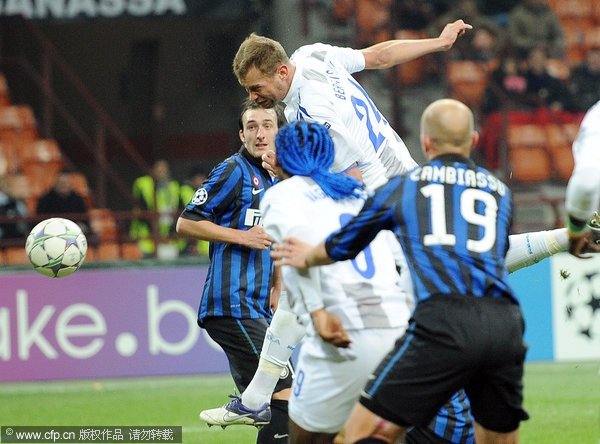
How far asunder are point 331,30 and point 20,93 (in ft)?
16.4

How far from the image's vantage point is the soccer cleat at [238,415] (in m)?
6.39

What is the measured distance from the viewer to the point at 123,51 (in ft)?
63.4

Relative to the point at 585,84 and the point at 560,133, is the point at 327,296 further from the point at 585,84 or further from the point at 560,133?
the point at 585,84

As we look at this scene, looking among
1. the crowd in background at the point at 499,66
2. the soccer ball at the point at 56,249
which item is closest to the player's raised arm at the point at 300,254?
the soccer ball at the point at 56,249

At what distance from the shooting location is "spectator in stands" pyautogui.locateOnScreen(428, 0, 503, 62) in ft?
55.6

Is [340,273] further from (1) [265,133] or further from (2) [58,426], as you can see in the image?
(2) [58,426]

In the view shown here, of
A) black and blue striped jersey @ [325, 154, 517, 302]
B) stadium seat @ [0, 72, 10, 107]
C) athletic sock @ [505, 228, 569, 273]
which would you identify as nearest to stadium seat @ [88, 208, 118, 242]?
stadium seat @ [0, 72, 10, 107]

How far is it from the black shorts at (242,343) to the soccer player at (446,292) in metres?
1.95

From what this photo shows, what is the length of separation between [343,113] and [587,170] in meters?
1.93

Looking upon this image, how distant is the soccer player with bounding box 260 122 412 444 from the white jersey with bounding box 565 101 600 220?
0.82 meters

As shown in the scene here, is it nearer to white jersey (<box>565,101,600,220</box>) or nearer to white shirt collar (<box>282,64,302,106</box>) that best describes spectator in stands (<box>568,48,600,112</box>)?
white shirt collar (<box>282,64,302,106</box>)

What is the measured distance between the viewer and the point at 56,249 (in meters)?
7.65

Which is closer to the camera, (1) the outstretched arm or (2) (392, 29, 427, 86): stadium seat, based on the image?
(1) the outstretched arm

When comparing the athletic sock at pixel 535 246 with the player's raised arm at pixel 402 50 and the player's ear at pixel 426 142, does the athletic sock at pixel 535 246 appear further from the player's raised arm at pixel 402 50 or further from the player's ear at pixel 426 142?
the player's ear at pixel 426 142
